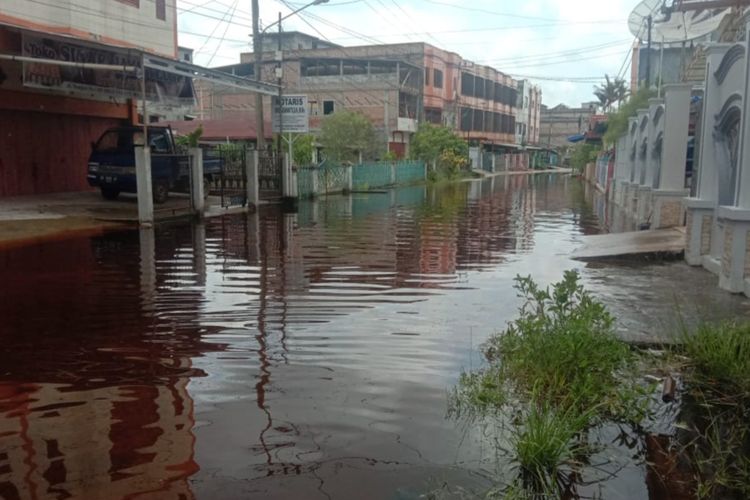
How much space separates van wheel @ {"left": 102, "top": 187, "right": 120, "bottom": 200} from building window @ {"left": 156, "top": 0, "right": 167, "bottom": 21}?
6.34 m

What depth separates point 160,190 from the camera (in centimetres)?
2017

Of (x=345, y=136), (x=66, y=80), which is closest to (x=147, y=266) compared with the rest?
(x=66, y=80)

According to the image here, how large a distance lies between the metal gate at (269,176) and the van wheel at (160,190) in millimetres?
5164

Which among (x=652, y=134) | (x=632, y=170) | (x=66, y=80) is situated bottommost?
(x=632, y=170)

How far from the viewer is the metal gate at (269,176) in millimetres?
25219

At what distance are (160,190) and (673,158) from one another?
45.4 ft

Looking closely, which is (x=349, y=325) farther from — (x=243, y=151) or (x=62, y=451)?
(x=243, y=151)

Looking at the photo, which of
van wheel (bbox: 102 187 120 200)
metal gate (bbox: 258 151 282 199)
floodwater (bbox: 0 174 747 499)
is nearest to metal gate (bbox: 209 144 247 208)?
metal gate (bbox: 258 151 282 199)

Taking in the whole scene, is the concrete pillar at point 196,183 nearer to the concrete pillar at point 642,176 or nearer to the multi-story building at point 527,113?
the concrete pillar at point 642,176

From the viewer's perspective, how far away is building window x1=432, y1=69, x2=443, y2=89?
186 feet

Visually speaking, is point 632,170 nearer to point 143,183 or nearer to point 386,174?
point 143,183

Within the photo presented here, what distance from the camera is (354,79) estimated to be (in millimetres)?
48906

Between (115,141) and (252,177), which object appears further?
(252,177)

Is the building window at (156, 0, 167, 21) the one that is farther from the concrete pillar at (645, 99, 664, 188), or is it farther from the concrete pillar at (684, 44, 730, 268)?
the concrete pillar at (684, 44, 730, 268)
